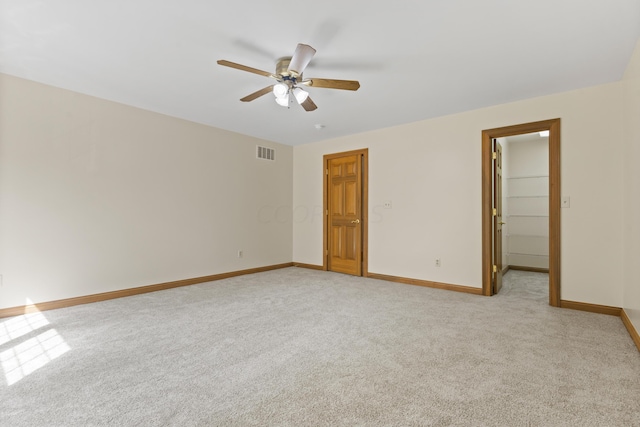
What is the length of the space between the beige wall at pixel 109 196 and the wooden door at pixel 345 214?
56.8 inches

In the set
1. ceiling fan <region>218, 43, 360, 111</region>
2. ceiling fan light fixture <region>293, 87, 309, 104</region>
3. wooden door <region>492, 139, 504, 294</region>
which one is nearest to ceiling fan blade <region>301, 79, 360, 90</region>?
ceiling fan <region>218, 43, 360, 111</region>

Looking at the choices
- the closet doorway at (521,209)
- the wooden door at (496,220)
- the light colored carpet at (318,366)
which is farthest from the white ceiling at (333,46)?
the light colored carpet at (318,366)

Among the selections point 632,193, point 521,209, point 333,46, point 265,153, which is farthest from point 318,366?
point 521,209

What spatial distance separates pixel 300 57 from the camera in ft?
7.55

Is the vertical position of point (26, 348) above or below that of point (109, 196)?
below

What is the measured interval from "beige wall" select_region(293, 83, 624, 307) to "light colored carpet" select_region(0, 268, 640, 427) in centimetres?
71

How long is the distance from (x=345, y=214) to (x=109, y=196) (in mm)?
3544

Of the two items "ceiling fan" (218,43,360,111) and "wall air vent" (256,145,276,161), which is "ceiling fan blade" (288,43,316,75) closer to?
"ceiling fan" (218,43,360,111)

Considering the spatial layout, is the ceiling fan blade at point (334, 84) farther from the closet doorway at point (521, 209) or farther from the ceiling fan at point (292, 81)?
the closet doorway at point (521, 209)

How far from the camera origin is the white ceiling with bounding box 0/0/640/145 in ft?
6.84

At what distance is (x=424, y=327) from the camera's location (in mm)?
2822

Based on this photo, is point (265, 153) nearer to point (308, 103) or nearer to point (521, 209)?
point (308, 103)

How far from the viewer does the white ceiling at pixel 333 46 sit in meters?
2.08

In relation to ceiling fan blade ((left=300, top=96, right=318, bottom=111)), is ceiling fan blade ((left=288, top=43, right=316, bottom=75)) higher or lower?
higher
